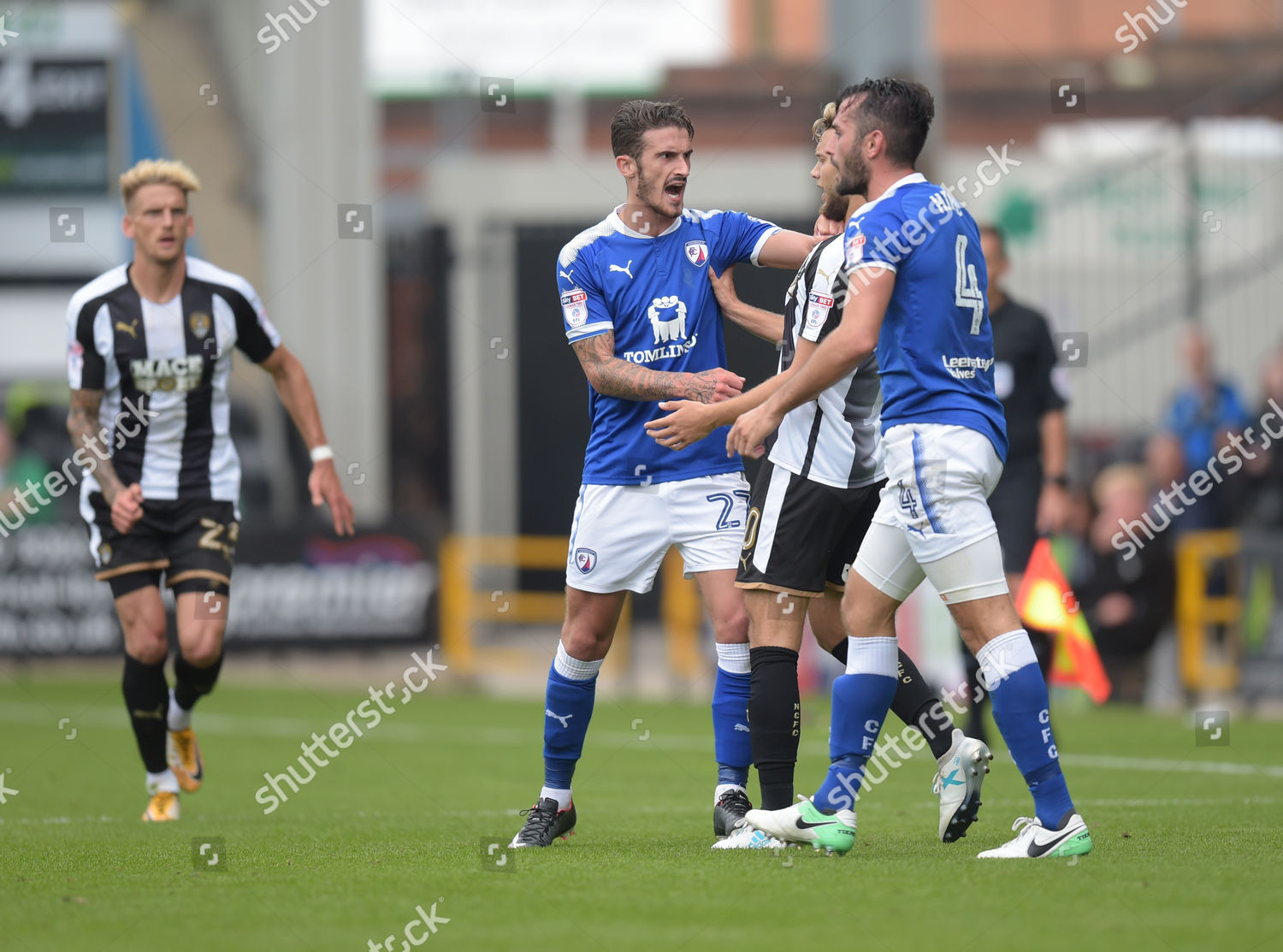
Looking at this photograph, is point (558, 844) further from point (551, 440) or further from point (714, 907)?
point (551, 440)

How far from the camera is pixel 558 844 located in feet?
19.5

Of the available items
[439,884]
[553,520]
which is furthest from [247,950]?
[553,520]

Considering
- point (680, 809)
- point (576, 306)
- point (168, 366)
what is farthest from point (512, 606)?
point (576, 306)

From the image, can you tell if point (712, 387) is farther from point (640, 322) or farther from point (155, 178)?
point (155, 178)

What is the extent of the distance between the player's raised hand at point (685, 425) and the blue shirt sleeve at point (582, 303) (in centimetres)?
50

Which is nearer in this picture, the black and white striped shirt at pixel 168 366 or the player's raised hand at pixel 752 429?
the player's raised hand at pixel 752 429

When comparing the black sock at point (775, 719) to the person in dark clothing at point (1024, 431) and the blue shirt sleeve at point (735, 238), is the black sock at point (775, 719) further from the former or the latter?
the person in dark clothing at point (1024, 431)

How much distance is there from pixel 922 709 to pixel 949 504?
1097 mm

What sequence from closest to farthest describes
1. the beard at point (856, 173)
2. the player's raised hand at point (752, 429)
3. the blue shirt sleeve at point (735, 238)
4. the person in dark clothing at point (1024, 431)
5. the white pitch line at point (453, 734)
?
the player's raised hand at point (752, 429) < the beard at point (856, 173) < the blue shirt sleeve at point (735, 238) < the person in dark clothing at point (1024, 431) < the white pitch line at point (453, 734)

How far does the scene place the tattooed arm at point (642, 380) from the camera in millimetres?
5820

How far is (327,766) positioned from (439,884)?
201 inches

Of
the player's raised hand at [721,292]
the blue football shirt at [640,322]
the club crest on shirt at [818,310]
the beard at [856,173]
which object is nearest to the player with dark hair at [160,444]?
the blue football shirt at [640,322]

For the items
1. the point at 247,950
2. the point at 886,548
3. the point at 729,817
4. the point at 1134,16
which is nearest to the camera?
the point at 247,950

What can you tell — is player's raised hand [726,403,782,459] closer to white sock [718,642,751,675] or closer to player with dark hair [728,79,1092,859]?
player with dark hair [728,79,1092,859]
